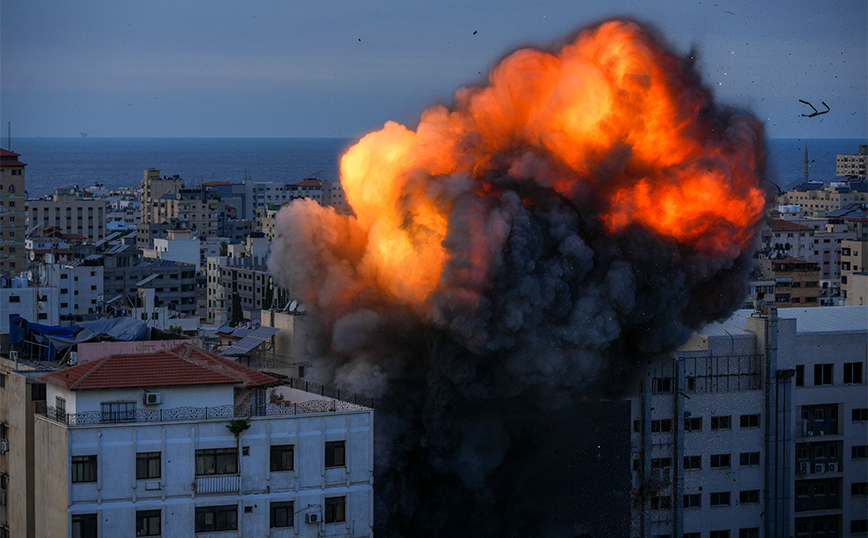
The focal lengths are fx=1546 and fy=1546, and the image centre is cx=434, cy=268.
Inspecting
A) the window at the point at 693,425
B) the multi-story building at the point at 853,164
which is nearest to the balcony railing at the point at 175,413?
the window at the point at 693,425

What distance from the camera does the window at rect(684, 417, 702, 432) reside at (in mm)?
42562

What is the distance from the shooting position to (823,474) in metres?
44.8

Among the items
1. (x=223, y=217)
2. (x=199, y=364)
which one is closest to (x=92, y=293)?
(x=199, y=364)

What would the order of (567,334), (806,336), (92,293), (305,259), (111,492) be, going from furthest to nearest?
(92,293) < (806,336) < (305,259) < (567,334) < (111,492)

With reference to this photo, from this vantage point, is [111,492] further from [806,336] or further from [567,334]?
[806,336]

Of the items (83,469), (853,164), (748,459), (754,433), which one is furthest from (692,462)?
(853,164)

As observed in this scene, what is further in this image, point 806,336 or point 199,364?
point 806,336

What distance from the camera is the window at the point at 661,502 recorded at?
139ft

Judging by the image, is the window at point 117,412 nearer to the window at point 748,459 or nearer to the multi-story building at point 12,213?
the window at point 748,459

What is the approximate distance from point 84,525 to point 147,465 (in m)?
1.54

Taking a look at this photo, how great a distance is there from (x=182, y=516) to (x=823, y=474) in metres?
22.9

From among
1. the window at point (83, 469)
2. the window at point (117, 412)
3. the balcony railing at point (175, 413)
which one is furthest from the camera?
the window at point (117, 412)

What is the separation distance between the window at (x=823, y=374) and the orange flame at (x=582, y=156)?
5.74m

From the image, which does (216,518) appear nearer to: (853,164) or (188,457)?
(188,457)
